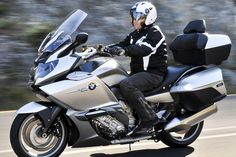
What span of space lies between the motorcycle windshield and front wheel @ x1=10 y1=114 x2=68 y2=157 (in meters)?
0.76

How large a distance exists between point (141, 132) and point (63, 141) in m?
0.92

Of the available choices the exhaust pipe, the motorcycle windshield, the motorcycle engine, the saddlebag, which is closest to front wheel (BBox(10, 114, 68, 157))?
the motorcycle engine

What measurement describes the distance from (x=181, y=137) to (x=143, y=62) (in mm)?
1199

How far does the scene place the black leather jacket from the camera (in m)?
6.87

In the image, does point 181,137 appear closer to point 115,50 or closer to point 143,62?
point 143,62

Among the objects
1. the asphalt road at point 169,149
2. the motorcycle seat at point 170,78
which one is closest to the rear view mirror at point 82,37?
the motorcycle seat at point 170,78

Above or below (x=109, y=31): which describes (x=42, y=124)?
above

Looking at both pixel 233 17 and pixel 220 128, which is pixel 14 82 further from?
pixel 233 17

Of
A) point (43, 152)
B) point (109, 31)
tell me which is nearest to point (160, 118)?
point (43, 152)

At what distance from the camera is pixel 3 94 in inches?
451

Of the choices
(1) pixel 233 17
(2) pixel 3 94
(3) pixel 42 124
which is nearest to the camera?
(3) pixel 42 124

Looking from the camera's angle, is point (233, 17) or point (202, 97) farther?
point (233, 17)

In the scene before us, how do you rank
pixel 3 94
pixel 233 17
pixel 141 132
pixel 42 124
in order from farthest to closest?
pixel 233 17
pixel 3 94
pixel 141 132
pixel 42 124

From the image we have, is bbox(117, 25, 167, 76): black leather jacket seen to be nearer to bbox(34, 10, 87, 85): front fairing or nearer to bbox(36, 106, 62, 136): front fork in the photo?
bbox(34, 10, 87, 85): front fairing
